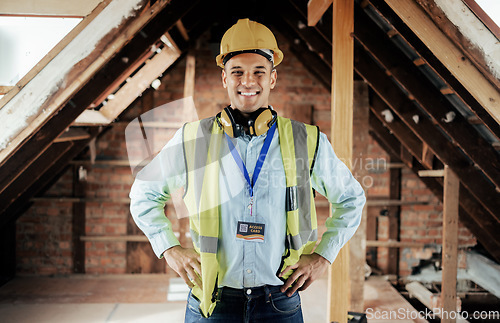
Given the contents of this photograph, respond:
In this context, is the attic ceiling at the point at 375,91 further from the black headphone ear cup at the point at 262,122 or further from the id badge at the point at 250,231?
the id badge at the point at 250,231

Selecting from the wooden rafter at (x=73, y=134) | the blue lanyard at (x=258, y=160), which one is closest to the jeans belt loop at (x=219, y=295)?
the blue lanyard at (x=258, y=160)

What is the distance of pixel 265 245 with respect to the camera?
119 cm

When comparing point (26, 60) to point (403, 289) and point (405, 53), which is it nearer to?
point (405, 53)

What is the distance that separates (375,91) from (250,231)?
2287 millimetres

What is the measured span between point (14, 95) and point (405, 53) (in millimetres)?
2391

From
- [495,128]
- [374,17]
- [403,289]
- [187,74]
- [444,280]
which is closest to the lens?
[495,128]

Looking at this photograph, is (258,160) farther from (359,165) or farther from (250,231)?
(359,165)

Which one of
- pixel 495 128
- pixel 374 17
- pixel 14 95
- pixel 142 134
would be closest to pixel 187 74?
pixel 142 134

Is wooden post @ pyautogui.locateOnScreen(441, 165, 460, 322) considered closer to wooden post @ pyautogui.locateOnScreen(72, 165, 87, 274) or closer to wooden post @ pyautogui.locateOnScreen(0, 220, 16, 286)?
wooden post @ pyautogui.locateOnScreen(72, 165, 87, 274)

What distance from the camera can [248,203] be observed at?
1200mm

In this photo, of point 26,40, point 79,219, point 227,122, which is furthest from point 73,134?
point 227,122

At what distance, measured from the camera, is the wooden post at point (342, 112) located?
1.88 metres

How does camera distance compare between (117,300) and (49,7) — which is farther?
(117,300)

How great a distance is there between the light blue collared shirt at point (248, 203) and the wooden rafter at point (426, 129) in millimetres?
1871
